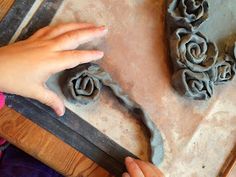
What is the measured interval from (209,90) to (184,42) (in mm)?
103

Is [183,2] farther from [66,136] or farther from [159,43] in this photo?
[66,136]

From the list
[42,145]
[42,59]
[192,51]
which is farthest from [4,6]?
[192,51]

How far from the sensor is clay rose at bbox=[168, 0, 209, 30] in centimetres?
71

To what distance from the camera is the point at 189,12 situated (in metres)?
0.72

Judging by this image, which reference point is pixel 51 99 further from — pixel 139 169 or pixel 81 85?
pixel 139 169

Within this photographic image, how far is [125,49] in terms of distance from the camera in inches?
28.0

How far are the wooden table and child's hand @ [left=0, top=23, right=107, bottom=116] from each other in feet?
0.17

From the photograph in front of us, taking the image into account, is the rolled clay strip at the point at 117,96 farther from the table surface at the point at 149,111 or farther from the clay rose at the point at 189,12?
the clay rose at the point at 189,12

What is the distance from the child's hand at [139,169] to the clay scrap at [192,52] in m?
0.15

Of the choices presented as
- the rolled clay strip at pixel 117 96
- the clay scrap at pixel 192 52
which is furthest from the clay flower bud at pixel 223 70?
the rolled clay strip at pixel 117 96

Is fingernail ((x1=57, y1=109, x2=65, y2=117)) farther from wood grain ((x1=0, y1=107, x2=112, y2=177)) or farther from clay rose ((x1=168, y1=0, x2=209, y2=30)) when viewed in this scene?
clay rose ((x1=168, y1=0, x2=209, y2=30))

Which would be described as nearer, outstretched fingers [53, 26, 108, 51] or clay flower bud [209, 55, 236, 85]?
outstretched fingers [53, 26, 108, 51]

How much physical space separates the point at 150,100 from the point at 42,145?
0.67 ft

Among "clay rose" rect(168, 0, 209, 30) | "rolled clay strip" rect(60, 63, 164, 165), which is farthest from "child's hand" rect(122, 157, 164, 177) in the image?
"clay rose" rect(168, 0, 209, 30)
